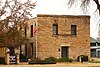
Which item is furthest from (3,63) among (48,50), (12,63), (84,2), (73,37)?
(84,2)

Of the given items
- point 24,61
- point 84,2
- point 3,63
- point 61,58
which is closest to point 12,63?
point 3,63

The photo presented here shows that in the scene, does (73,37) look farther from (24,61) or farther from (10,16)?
(10,16)

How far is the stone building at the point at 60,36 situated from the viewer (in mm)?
58906

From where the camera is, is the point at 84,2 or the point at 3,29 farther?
the point at 3,29

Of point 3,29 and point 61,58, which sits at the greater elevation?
point 3,29

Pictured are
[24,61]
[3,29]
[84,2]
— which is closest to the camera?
[84,2]

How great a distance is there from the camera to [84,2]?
121ft

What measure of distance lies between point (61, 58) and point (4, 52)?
8732 millimetres

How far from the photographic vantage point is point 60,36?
60031 mm

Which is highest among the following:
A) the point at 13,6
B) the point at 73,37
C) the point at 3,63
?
the point at 13,6

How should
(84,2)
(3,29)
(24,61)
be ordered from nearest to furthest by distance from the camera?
1. (84,2)
2. (3,29)
3. (24,61)

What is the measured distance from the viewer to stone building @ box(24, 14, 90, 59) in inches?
2319

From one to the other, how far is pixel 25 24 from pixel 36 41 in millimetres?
6561

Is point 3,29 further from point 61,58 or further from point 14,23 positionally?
point 61,58
